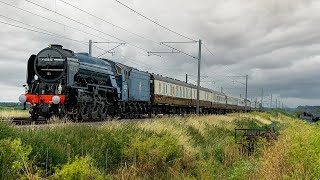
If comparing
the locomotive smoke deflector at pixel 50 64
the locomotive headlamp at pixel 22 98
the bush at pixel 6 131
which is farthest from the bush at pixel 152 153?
the locomotive headlamp at pixel 22 98

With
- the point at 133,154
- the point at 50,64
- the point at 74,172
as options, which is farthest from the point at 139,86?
the point at 74,172

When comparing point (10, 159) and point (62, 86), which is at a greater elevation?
point (62, 86)

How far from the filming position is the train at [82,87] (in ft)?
66.2

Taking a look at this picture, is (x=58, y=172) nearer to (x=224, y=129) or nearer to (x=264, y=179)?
(x=264, y=179)

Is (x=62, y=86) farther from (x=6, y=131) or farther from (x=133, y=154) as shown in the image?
(x=6, y=131)

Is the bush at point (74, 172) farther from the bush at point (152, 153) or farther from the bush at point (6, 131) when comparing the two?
the bush at point (152, 153)

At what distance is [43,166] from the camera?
1028 cm

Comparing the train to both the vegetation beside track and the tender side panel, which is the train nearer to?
the tender side panel

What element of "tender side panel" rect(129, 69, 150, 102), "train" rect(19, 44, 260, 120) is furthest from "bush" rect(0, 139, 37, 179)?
"tender side panel" rect(129, 69, 150, 102)

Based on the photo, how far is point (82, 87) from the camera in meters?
21.7

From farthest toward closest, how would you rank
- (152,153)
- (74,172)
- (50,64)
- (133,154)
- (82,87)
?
(82,87) → (50,64) → (152,153) → (133,154) → (74,172)

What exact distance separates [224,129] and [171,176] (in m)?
17.2

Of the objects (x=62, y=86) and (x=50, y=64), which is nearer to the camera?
(x=62, y=86)

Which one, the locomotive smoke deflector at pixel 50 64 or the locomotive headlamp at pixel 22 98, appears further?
the locomotive smoke deflector at pixel 50 64
